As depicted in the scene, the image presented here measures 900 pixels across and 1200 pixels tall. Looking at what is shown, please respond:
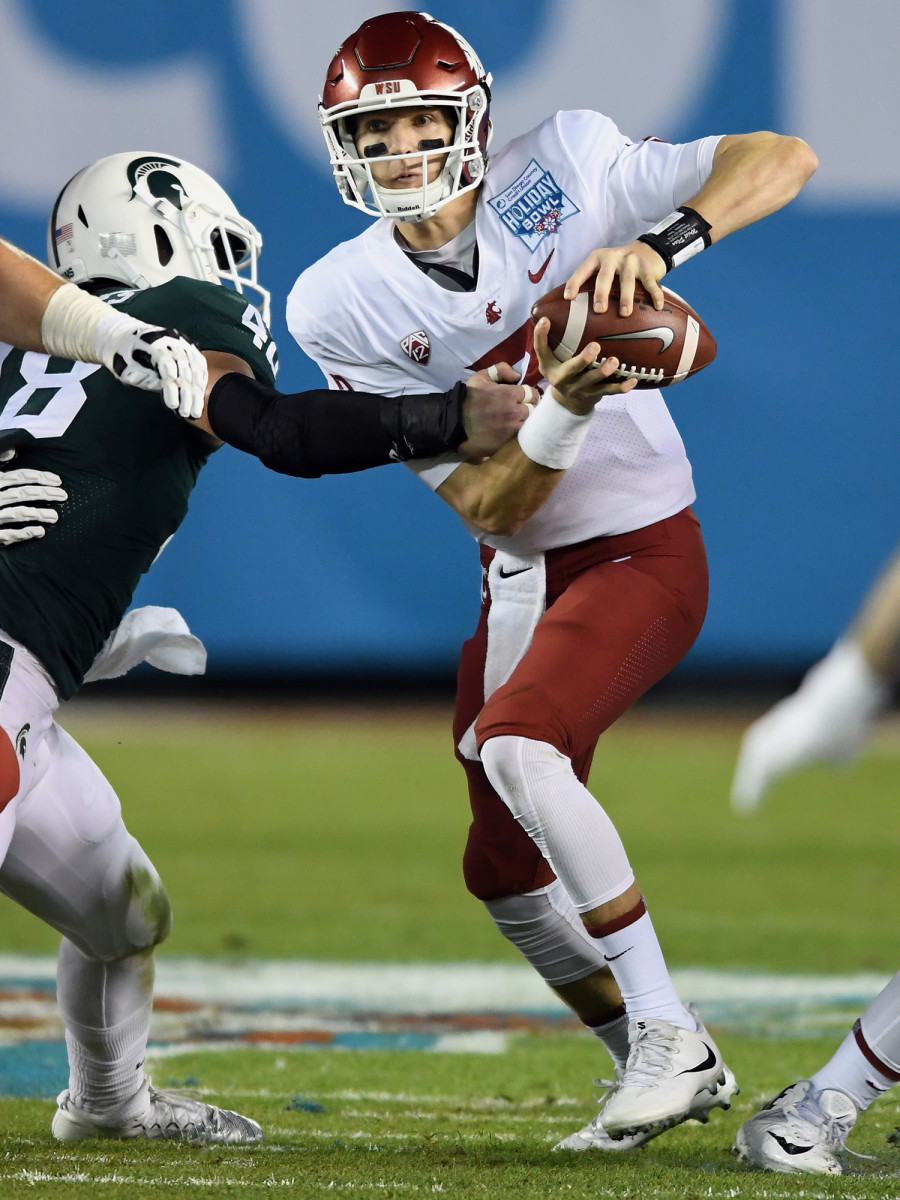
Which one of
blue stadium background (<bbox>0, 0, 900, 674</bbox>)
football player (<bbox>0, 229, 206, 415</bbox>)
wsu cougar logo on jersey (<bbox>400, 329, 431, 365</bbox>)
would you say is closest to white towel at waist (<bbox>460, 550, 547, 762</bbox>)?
wsu cougar logo on jersey (<bbox>400, 329, 431, 365</bbox>)

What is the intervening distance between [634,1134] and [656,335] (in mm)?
1151

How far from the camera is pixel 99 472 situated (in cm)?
248

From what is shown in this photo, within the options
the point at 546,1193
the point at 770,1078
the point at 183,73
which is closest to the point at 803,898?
the point at 770,1078

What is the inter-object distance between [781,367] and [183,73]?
227 centimetres

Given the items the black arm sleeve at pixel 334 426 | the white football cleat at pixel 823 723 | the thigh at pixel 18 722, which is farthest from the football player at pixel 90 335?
the white football cleat at pixel 823 723

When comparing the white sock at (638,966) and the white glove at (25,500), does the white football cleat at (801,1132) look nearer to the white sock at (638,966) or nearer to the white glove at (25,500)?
the white sock at (638,966)

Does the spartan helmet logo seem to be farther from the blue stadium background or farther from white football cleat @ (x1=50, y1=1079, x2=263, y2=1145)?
the blue stadium background

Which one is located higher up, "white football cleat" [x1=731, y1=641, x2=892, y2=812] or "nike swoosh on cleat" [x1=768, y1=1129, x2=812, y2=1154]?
"white football cleat" [x1=731, y1=641, x2=892, y2=812]

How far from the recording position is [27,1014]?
405cm

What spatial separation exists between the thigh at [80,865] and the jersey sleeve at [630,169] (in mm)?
1283

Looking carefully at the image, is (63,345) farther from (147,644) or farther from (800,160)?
(800,160)

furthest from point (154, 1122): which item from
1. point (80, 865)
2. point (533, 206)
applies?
point (533, 206)

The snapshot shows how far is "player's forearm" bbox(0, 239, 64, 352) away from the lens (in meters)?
2.41

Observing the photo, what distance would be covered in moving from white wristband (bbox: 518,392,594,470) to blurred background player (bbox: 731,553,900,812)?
61 cm
